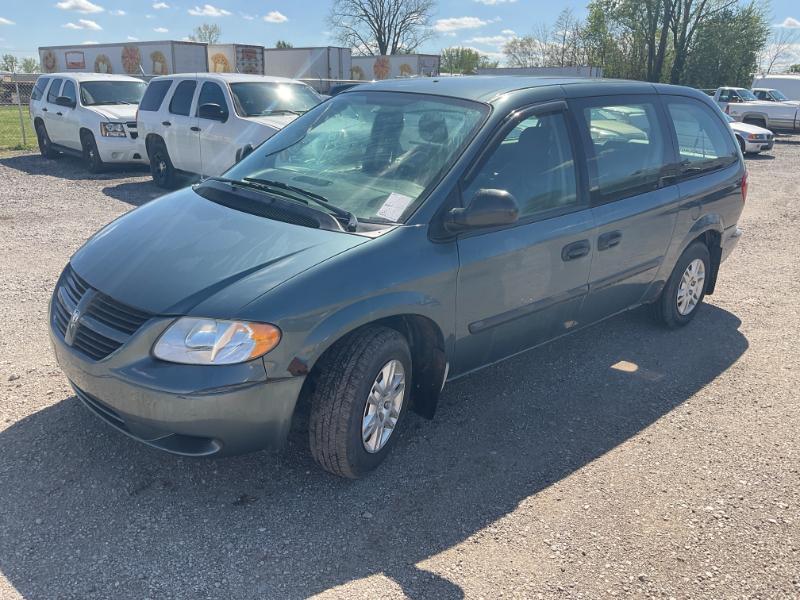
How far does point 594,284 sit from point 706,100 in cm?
229

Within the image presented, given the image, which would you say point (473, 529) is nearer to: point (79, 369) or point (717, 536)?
point (717, 536)

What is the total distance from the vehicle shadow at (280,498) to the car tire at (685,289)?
3.53ft

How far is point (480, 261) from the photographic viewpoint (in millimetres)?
3500

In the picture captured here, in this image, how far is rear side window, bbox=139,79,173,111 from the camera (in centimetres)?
1087

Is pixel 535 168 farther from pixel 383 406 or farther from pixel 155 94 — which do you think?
pixel 155 94

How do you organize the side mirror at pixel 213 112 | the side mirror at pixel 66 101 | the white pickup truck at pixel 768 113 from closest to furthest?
the side mirror at pixel 213 112
the side mirror at pixel 66 101
the white pickup truck at pixel 768 113

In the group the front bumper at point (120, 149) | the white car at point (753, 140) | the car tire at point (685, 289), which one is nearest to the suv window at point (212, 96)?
the front bumper at point (120, 149)

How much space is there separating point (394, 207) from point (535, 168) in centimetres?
96

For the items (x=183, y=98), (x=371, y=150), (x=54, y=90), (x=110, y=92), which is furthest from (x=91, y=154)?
(x=371, y=150)

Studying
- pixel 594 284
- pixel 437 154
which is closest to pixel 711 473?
pixel 594 284

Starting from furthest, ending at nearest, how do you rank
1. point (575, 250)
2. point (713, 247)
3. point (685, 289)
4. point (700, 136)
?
point (713, 247)
point (685, 289)
point (700, 136)
point (575, 250)

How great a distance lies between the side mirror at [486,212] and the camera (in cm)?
326

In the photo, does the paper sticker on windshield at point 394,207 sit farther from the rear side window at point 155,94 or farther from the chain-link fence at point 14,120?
the chain-link fence at point 14,120

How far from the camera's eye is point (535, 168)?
152 inches
